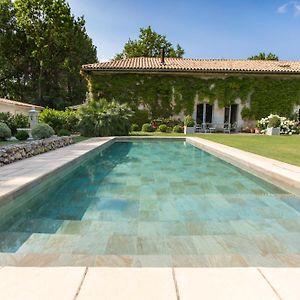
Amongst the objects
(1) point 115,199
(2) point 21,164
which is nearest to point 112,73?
(2) point 21,164

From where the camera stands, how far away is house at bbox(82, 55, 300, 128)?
66.8 ft

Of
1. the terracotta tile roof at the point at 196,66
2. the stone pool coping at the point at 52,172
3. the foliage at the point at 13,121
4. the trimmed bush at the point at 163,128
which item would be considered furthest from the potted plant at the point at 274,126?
the foliage at the point at 13,121

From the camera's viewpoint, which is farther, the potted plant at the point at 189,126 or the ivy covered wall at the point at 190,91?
the ivy covered wall at the point at 190,91

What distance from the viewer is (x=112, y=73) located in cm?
2020

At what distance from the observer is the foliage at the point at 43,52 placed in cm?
2856

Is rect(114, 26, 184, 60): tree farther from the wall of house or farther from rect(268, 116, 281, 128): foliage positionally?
rect(268, 116, 281, 128): foliage

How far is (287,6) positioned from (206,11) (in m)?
3.87

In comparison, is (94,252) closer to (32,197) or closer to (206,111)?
(32,197)
